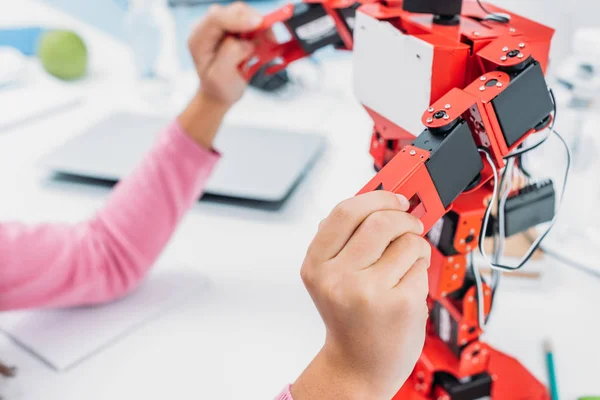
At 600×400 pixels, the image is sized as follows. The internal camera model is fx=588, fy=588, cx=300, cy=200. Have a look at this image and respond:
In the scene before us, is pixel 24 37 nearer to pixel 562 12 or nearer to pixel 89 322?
pixel 89 322

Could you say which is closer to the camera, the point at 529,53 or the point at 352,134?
the point at 529,53

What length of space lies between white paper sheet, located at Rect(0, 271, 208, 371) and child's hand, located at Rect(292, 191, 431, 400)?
316 mm

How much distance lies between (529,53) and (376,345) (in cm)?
23

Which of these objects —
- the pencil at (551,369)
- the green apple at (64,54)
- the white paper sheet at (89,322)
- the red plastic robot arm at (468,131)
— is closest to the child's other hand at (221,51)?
the white paper sheet at (89,322)

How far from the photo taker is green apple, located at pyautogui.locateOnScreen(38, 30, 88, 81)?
121 centimetres

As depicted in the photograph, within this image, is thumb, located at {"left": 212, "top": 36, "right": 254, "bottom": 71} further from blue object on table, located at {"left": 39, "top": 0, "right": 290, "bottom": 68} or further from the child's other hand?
blue object on table, located at {"left": 39, "top": 0, "right": 290, "bottom": 68}

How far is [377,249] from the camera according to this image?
350 mm

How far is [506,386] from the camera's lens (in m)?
0.54

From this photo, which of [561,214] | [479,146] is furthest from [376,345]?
[561,214]

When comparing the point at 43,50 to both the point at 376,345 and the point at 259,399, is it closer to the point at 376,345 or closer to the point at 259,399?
the point at 259,399

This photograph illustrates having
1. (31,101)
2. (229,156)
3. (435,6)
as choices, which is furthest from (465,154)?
(31,101)

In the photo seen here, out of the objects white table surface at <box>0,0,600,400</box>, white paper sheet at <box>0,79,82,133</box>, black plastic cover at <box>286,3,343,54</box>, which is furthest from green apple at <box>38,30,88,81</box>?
black plastic cover at <box>286,3,343,54</box>

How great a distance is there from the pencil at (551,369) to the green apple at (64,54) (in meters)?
1.04

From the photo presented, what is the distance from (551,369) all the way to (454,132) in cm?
28
